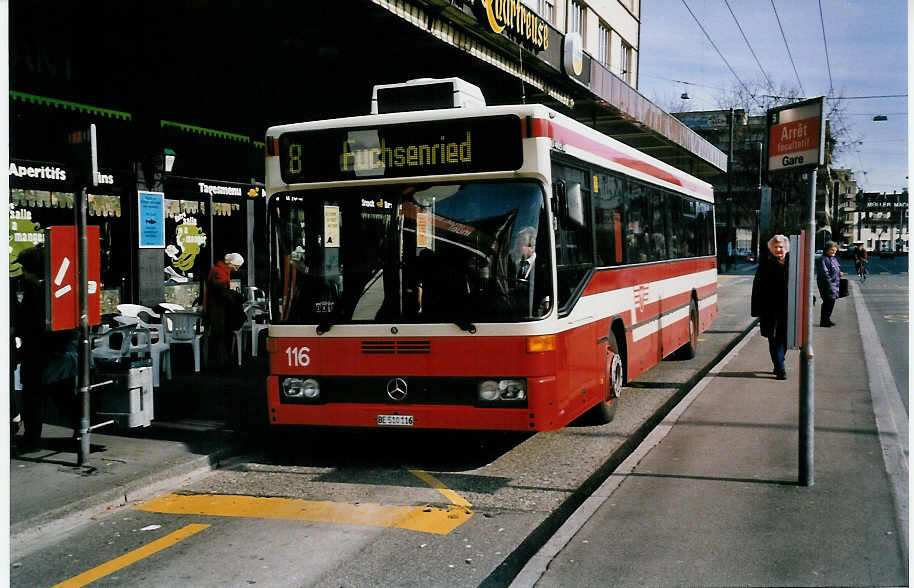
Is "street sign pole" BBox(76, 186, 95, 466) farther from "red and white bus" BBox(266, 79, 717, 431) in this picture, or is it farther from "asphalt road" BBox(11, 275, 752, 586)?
"red and white bus" BBox(266, 79, 717, 431)

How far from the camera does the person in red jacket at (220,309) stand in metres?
12.0

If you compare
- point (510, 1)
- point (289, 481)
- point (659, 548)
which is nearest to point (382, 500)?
point (289, 481)

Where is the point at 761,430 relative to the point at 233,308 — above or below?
below

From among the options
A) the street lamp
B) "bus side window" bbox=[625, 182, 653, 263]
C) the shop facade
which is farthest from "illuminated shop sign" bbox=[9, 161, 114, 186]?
"bus side window" bbox=[625, 182, 653, 263]

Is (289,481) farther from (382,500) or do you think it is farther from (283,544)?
(283,544)

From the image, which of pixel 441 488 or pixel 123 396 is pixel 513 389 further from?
pixel 123 396

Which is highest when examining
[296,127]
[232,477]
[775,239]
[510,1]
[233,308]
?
[510,1]

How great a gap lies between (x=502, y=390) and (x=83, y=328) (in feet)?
11.1

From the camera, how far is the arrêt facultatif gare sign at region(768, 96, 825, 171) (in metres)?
6.01

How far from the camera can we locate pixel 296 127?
7.30 meters

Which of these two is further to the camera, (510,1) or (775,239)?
(510,1)

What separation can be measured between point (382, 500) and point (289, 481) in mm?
1037

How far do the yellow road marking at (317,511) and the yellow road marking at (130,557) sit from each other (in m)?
0.40

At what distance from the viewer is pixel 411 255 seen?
6.85 m
